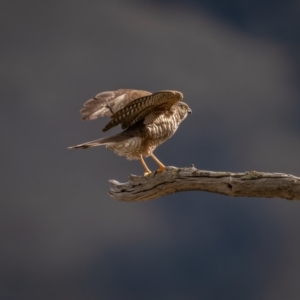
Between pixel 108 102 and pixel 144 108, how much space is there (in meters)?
0.37

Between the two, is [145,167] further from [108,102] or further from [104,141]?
[108,102]

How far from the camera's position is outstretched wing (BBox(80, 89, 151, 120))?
18.6ft

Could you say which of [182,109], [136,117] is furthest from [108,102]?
[182,109]

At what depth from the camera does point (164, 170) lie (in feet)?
18.2

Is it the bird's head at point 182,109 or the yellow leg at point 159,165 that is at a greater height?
the bird's head at point 182,109

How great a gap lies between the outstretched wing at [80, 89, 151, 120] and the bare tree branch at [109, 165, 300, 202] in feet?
2.35

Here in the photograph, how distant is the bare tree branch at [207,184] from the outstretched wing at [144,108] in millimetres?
610

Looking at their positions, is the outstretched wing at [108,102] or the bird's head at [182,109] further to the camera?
the bird's head at [182,109]

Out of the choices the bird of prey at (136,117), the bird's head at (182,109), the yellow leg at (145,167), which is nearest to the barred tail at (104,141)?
the bird of prey at (136,117)

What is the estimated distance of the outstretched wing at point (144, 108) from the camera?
5770 millimetres

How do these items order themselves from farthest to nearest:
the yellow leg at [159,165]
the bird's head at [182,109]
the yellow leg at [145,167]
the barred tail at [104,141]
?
the bird's head at [182,109], the yellow leg at [145,167], the yellow leg at [159,165], the barred tail at [104,141]

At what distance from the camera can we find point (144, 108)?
590cm

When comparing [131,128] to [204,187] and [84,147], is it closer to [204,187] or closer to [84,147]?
[84,147]

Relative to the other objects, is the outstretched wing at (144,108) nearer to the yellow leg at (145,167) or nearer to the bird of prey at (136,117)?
the bird of prey at (136,117)
